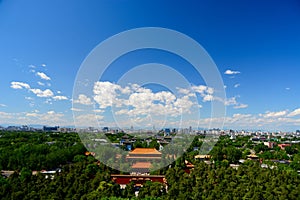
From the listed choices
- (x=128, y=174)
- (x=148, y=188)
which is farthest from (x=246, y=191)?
(x=128, y=174)

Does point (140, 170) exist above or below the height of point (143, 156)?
below

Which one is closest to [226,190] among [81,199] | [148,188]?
[148,188]

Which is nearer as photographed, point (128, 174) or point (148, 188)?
point (148, 188)

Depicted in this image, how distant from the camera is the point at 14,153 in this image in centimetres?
1009

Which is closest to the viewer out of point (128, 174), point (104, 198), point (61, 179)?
point (104, 198)

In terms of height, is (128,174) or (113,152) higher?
(113,152)

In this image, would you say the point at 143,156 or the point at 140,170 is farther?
the point at 143,156

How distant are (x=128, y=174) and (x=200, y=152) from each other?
6.02m

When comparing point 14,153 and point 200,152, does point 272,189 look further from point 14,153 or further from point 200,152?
point 14,153

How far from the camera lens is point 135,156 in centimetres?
1080

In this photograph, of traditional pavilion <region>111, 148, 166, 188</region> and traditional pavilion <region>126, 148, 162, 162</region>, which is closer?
traditional pavilion <region>111, 148, 166, 188</region>

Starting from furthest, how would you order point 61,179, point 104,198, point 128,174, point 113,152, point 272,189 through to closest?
1. point 113,152
2. point 128,174
3. point 61,179
4. point 272,189
5. point 104,198

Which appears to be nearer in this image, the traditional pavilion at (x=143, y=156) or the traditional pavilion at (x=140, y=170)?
the traditional pavilion at (x=140, y=170)

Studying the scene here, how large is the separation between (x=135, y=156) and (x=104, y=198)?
19.3ft
